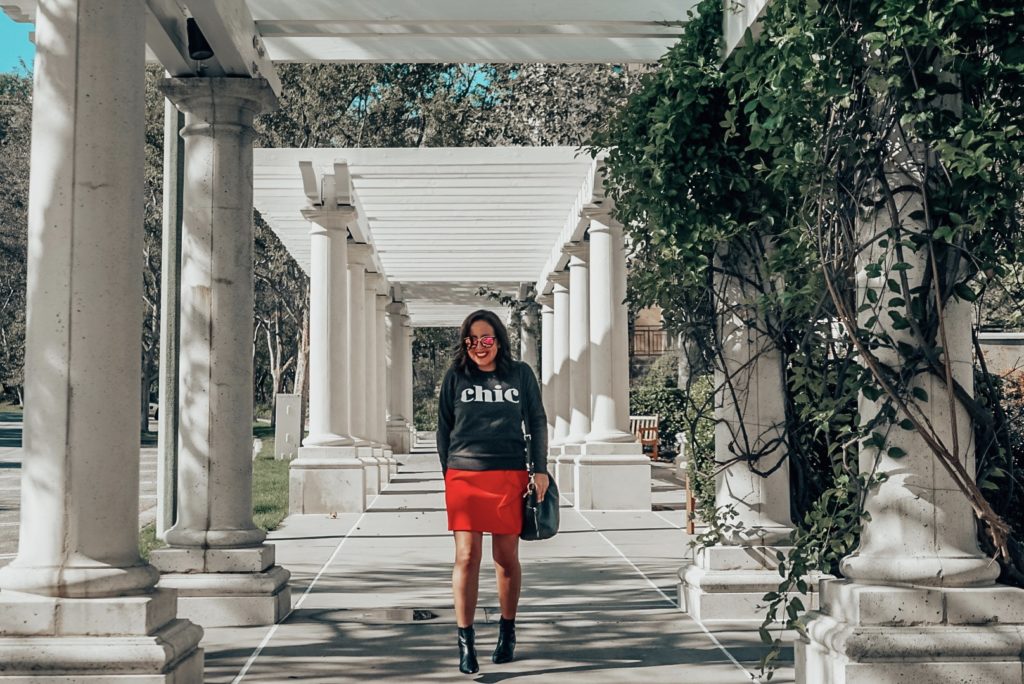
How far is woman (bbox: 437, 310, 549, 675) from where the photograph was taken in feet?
19.5

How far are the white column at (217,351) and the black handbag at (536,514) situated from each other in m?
2.07

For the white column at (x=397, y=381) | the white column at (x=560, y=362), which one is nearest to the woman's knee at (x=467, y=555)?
the white column at (x=560, y=362)

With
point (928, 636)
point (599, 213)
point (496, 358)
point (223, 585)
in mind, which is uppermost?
point (599, 213)

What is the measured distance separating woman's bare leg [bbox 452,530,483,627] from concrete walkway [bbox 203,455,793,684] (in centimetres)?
29

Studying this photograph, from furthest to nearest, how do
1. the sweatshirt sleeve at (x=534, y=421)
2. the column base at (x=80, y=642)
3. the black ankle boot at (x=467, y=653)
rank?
the sweatshirt sleeve at (x=534, y=421) < the black ankle boot at (x=467, y=653) < the column base at (x=80, y=642)

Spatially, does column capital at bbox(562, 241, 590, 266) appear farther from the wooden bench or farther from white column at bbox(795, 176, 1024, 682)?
white column at bbox(795, 176, 1024, 682)

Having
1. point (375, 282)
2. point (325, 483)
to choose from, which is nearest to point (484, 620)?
point (325, 483)

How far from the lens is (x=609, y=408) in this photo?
15.7m

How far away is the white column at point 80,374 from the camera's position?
486 cm

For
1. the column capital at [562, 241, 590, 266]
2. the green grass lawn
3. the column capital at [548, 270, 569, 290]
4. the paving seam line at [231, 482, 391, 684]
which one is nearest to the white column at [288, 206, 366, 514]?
the green grass lawn

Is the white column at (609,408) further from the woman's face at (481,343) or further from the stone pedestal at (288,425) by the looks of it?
the stone pedestal at (288,425)

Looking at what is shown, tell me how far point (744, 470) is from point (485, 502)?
2.11 meters

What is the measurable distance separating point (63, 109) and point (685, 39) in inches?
136

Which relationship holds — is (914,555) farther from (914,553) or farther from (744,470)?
(744,470)
